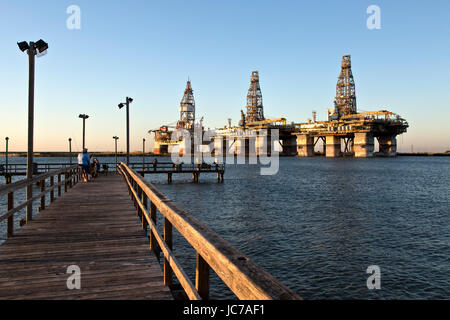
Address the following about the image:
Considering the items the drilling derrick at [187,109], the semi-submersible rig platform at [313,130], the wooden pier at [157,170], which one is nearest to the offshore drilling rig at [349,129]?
the semi-submersible rig platform at [313,130]

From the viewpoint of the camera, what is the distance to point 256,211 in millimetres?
24062

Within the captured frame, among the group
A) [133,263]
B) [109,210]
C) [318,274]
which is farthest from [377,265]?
[133,263]

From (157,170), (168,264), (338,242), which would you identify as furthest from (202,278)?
(157,170)

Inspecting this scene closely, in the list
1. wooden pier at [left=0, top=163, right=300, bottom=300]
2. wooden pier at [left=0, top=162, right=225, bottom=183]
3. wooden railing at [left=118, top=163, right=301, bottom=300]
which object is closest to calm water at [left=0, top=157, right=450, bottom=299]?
wooden pier at [left=0, top=163, right=300, bottom=300]

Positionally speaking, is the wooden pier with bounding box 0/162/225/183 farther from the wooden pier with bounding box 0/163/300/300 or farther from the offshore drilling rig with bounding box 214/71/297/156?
the offshore drilling rig with bounding box 214/71/297/156

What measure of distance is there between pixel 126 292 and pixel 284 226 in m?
15.5

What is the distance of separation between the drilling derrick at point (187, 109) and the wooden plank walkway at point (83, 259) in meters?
178

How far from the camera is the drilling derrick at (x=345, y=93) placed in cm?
15712

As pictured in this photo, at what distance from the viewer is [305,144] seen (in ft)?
553

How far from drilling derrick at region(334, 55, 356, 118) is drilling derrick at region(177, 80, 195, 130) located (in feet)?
239

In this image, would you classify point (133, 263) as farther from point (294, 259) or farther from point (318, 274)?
point (294, 259)

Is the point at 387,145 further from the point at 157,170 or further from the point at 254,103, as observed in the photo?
the point at 157,170

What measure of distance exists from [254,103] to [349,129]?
183 ft

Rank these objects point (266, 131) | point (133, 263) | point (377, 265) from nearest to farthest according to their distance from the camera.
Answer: point (133, 263), point (377, 265), point (266, 131)
